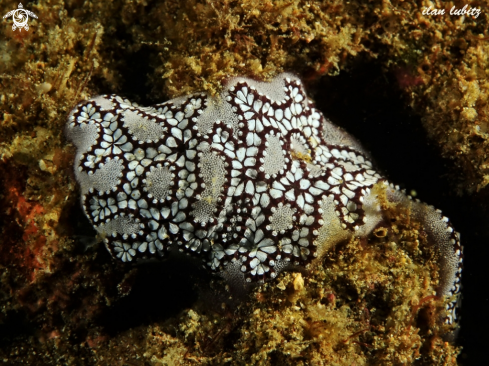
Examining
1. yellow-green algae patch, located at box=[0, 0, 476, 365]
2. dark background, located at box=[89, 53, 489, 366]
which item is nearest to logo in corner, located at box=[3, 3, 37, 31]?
yellow-green algae patch, located at box=[0, 0, 476, 365]

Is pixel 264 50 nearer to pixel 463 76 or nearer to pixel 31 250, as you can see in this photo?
pixel 463 76

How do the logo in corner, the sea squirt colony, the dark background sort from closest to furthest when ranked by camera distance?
the sea squirt colony
the logo in corner
the dark background

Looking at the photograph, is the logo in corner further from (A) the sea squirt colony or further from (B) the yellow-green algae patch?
(A) the sea squirt colony

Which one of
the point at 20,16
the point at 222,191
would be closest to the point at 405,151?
the point at 222,191

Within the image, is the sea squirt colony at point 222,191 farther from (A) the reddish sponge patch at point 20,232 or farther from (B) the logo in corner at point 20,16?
(B) the logo in corner at point 20,16

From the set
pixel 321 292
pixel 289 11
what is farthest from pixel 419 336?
pixel 289 11

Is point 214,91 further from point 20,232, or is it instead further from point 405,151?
point 405,151

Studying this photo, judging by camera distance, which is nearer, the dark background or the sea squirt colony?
the sea squirt colony

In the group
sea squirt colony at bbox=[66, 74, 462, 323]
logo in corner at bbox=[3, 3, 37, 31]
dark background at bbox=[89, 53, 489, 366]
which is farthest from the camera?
dark background at bbox=[89, 53, 489, 366]
